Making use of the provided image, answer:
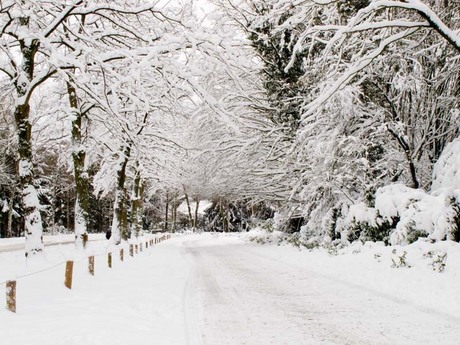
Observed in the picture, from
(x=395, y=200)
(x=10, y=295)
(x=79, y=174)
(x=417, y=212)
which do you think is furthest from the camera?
(x=79, y=174)

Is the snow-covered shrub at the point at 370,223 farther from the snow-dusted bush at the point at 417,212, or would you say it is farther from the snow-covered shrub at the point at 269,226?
the snow-covered shrub at the point at 269,226

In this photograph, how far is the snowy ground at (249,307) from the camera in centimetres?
582

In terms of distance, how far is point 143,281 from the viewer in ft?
37.3

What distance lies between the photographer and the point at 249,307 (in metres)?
7.90

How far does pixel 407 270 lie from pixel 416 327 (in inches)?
175

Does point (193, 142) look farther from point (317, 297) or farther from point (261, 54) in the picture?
point (317, 297)

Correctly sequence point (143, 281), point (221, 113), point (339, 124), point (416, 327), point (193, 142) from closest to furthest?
point (416, 327)
point (221, 113)
point (143, 281)
point (339, 124)
point (193, 142)

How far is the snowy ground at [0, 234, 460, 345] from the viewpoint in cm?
582

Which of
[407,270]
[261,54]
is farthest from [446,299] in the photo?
[261,54]

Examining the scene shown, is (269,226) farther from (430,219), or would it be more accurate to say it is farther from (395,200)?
(430,219)

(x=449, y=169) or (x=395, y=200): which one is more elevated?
(x=449, y=169)

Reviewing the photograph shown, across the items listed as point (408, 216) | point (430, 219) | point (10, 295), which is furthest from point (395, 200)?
point (10, 295)

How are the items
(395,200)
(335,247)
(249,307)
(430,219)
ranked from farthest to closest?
1. (335,247)
2. (395,200)
3. (430,219)
4. (249,307)

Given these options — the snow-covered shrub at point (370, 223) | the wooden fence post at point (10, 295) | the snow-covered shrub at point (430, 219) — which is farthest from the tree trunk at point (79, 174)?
the snow-covered shrub at point (430, 219)
